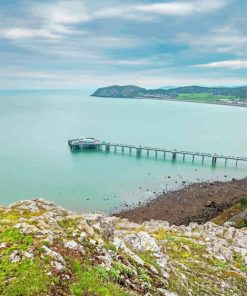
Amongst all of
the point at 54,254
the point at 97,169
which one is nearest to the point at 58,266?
the point at 54,254

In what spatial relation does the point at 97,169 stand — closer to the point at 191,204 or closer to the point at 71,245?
the point at 191,204

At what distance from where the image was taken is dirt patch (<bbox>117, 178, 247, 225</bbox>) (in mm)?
57938

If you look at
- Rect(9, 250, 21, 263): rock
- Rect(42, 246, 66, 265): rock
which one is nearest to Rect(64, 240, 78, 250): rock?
Rect(42, 246, 66, 265): rock

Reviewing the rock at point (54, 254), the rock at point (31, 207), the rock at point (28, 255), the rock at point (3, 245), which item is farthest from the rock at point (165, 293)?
the rock at point (31, 207)

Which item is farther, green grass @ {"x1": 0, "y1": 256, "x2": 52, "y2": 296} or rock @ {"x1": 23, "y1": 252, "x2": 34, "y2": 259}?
rock @ {"x1": 23, "y1": 252, "x2": 34, "y2": 259}

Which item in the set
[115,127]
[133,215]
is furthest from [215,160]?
[115,127]

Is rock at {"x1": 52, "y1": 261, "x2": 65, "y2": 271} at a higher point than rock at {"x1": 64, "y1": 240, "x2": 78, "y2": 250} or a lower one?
lower

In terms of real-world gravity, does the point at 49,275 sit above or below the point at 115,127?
above

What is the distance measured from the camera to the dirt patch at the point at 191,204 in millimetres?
57938

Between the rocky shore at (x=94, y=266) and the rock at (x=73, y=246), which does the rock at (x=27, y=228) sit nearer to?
the rocky shore at (x=94, y=266)

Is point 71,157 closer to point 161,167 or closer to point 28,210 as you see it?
point 161,167

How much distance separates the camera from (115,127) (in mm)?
172125

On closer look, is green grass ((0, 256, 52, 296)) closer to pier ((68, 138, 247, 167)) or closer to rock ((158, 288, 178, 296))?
rock ((158, 288, 178, 296))

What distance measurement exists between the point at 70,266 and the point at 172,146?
11368 cm
